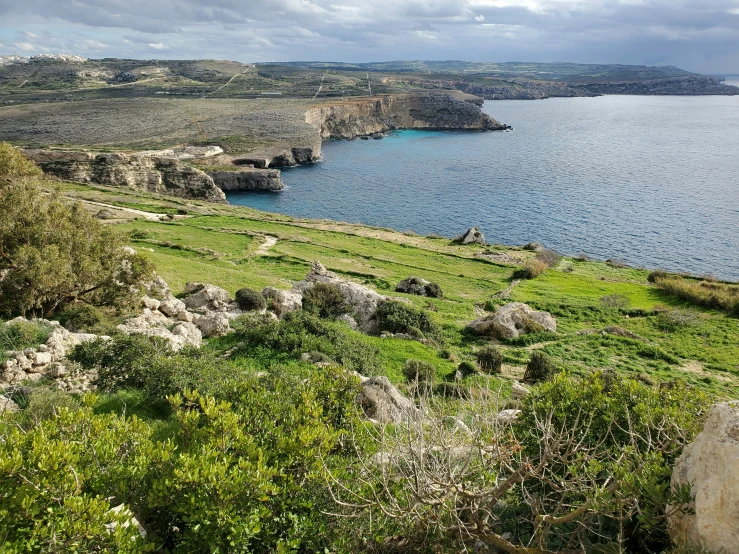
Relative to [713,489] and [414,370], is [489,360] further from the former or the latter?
[713,489]

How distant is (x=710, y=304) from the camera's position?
39.3 metres

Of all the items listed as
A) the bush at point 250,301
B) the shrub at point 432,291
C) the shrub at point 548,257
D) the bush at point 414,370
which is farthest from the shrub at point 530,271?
the bush at point 414,370

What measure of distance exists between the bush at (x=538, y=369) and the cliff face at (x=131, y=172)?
74.6 m

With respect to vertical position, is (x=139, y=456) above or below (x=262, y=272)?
above

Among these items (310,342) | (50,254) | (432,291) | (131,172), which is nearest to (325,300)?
(310,342)

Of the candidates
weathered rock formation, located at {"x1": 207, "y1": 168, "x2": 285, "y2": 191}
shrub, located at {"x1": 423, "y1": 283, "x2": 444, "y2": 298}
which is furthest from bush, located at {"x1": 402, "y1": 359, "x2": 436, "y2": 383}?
weathered rock formation, located at {"x1": 207, "y1": 168, "x2": 285, "y2": 191}

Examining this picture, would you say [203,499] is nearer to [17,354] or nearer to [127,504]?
[127,504]

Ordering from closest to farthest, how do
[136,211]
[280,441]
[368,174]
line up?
[280,441], [136,211], [368,174]

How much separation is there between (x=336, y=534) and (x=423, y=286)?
31.8 m

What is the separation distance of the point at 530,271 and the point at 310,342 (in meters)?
31.6

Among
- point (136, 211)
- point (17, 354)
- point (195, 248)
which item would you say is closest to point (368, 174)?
point (136, 211)

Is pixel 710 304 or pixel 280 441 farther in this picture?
pixel 710 304

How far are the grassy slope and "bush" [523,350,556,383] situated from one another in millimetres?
1183

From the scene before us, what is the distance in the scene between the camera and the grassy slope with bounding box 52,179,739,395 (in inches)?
1099
